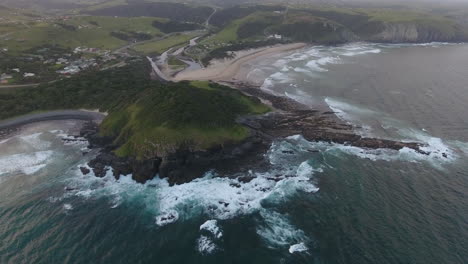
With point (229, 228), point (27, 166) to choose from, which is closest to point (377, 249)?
point (229, 228)

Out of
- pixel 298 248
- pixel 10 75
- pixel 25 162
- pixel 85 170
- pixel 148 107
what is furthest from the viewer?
pixel 10 75

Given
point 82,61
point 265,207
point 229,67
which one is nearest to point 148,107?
point 265,207

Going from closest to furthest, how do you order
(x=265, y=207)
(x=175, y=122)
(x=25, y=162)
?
(x=265, y=207), (x=25, y=162), (x=175, y=122)

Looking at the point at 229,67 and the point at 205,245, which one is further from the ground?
the point at 229,67

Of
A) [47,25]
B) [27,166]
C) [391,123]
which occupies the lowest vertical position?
[27,166]

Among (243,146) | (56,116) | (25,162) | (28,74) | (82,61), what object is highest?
(82,61)

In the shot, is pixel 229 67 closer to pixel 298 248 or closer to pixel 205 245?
pixel 205 245

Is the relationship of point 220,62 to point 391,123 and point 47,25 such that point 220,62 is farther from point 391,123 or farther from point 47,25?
point 47,25
